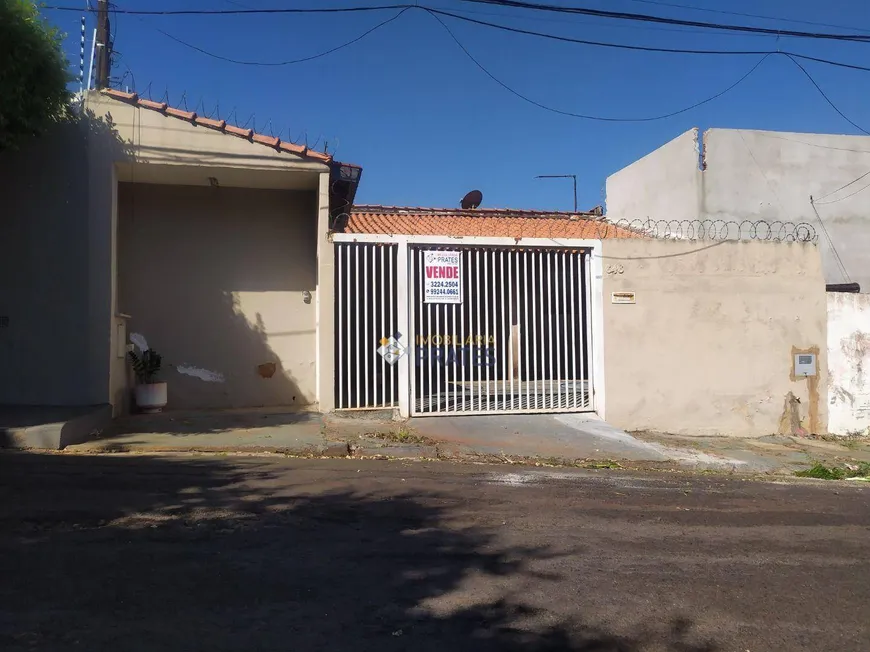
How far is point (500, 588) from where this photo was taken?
3.92m

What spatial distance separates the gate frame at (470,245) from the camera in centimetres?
1070

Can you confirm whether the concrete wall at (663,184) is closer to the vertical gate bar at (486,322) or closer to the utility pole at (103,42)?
the vertical gate bar at (486,322)

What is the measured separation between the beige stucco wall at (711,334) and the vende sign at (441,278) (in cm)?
241

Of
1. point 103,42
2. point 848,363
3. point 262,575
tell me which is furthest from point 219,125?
point 848,363

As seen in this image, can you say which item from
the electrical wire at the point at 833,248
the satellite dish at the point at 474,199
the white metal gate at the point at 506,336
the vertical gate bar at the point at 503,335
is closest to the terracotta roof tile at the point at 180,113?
the white metal gate at the point at 506,336

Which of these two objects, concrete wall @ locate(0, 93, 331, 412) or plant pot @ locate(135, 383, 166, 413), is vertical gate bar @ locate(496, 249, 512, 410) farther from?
concrete wall @ locate(0, 93, 331, 412)

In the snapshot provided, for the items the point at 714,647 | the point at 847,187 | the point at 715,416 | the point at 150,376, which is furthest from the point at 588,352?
the point at 847,187

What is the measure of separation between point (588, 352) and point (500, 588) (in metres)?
7.73

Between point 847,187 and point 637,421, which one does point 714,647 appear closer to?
point 637,421

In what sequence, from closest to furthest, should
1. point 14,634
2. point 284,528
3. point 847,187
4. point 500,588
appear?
point 14,634 → point 500,588 → point 284,528 → point 847,187

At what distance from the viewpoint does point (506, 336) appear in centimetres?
1089

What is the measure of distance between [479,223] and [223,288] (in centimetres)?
520

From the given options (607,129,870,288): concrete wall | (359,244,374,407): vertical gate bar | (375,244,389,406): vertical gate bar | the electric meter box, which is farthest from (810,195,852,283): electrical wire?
(359,244,374,407): vertical gate bar

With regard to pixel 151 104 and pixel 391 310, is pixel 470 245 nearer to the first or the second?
pixel 391 310
